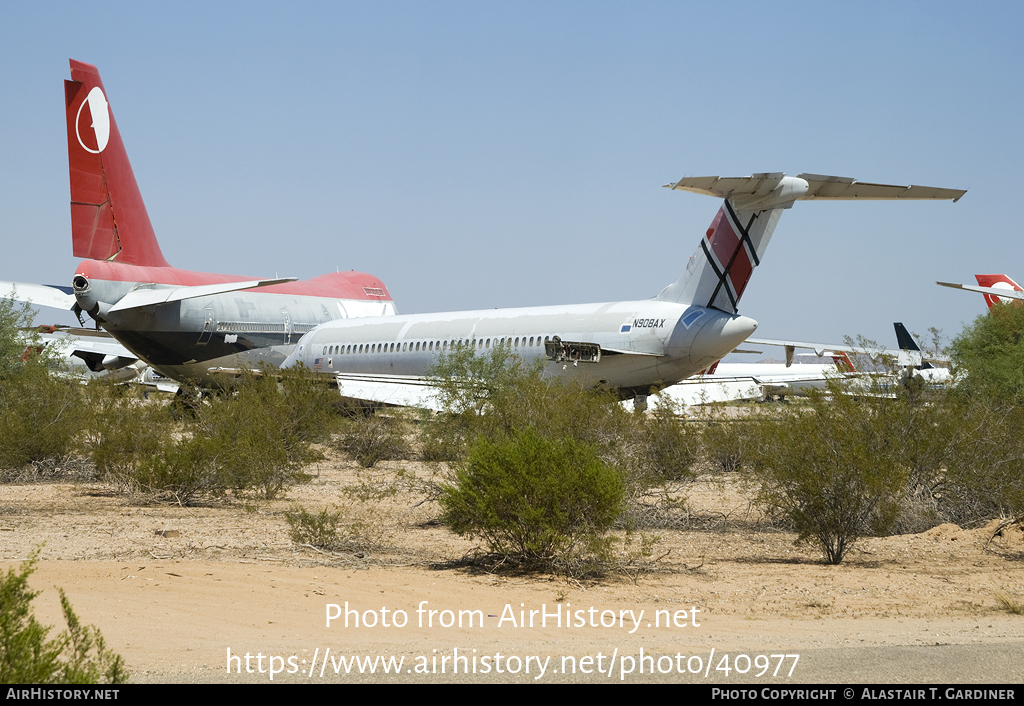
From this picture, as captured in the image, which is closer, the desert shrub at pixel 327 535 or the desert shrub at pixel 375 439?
the desert shrub at pixel 327 535

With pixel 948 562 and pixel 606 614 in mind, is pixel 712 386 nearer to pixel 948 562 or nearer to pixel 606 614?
pixel 948 562

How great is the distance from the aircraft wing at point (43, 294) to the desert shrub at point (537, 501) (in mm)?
21884

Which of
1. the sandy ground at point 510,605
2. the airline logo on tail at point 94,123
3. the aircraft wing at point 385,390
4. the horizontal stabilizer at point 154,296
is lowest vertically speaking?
the sandy ground at point 510,605

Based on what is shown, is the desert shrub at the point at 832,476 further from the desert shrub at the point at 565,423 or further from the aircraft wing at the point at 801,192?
the aircraft wing at the point at 801,192

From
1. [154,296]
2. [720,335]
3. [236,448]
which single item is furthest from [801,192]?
[154,296]

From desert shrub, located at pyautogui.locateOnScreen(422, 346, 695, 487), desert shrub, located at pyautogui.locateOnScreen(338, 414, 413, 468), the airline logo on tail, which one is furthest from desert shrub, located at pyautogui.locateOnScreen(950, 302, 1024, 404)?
the airline logo on tail

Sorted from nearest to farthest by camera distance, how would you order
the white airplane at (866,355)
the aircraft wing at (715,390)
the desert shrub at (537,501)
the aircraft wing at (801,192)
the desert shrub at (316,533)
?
the desert shrub at (537,501) → the desert shrub at (316,533) → the white airplane at (866,355) → the aircraft wing at (801,192) → the aircraft wing at (715,390)

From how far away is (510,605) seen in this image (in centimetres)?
773

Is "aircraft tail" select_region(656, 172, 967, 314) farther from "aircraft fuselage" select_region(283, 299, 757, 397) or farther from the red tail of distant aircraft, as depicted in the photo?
the red tail of distant aircraft

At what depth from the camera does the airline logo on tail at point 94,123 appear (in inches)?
1180

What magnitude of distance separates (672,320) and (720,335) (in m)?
1.22

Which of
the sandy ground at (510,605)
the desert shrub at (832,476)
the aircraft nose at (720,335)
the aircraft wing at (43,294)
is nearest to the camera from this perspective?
the sandy ground at (510,605)

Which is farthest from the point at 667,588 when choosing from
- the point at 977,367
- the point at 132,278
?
the point at 132,278

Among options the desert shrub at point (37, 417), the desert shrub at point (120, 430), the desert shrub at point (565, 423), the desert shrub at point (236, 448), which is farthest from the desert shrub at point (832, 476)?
the desert shrub at point (37, 417)
